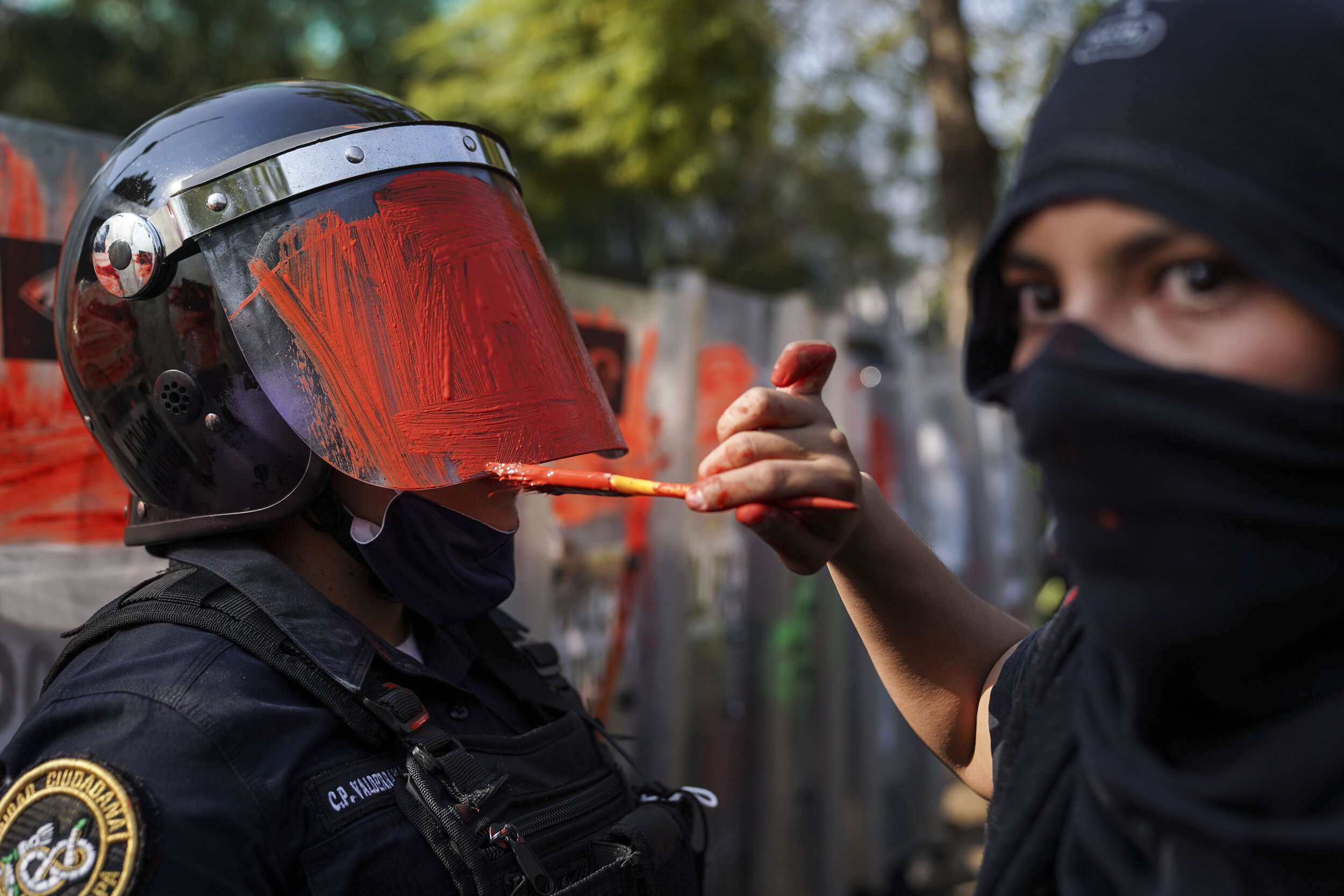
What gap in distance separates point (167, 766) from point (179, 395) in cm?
65

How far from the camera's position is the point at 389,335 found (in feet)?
5.41

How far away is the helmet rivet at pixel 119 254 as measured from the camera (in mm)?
1648

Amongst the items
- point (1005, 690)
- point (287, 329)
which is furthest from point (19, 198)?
point (1005, 690)

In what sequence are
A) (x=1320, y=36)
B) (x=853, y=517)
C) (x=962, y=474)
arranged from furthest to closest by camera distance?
(x=962, y=474) → (x=853, y=517) → (x=1320, y=36)

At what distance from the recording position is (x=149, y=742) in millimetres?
1284

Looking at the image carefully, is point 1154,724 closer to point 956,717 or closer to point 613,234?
point 956,717

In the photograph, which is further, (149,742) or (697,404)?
(697,404)

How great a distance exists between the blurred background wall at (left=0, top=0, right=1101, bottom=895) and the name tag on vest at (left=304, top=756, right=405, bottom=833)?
0.98m

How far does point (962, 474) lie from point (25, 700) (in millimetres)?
5194

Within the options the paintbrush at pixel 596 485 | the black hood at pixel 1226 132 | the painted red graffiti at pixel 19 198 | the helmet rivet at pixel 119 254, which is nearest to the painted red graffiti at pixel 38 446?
the painted red graffiti at pixel 19 198

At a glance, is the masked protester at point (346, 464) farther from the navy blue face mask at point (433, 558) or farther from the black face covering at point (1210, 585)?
the black face covering at point (1210, 585)

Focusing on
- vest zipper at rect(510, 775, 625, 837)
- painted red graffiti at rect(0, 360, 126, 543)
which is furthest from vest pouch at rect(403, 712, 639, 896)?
painted red graffiti at rect(0, 360, 126, 543)

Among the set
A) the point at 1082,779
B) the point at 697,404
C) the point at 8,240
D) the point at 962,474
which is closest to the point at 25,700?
the point at 8,240

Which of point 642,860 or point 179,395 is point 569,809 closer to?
point 642,860
